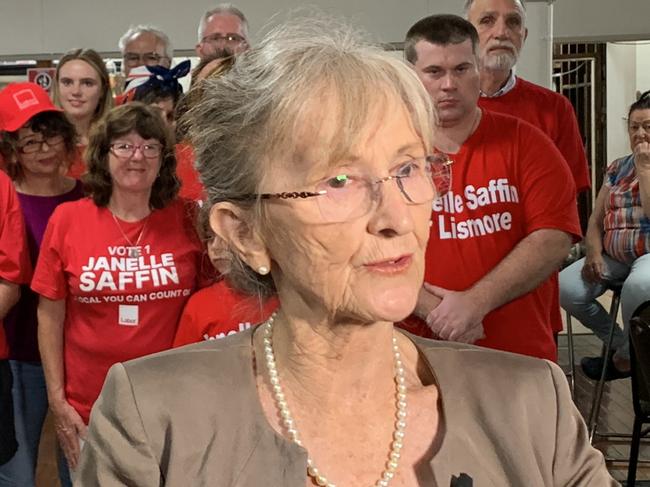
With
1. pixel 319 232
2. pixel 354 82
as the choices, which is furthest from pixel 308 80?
pixel 319 232

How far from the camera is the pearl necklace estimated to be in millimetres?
1415

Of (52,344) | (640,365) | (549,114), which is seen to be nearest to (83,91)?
(52,344)

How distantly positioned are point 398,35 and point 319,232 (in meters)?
5.69

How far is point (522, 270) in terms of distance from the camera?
2807mm

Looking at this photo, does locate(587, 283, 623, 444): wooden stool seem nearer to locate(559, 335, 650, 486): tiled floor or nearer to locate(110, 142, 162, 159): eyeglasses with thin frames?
locate(559, 335, 650, 486): tiled floor

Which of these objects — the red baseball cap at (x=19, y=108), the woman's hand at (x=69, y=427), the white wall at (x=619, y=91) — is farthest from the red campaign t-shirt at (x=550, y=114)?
the white wall at (x=619, y=91)

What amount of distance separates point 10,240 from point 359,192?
7.15 feet

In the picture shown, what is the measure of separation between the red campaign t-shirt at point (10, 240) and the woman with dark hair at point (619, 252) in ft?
8.93

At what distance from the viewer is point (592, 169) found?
373 inches

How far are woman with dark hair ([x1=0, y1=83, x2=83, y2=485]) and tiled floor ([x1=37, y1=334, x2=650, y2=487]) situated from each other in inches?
52.6

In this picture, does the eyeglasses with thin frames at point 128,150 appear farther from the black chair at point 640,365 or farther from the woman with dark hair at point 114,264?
the black chair at point 640,365

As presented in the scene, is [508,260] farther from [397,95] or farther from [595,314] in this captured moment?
[595,314]

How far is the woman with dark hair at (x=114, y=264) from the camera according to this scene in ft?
9.83

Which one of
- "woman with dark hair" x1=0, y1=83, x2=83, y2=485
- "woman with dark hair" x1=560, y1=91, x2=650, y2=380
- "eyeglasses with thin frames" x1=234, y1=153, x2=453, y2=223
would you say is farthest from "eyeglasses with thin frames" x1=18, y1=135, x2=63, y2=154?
"woman with dark hair" x1=560, y1=91, x2=650, y2=380
